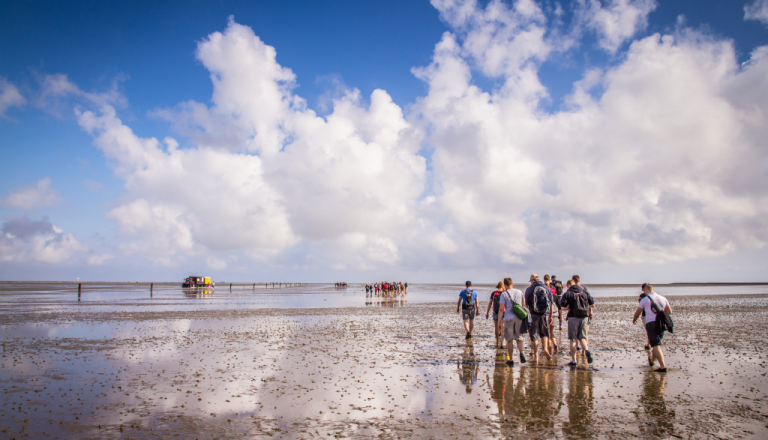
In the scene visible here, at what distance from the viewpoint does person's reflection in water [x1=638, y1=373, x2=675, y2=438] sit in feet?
22.7

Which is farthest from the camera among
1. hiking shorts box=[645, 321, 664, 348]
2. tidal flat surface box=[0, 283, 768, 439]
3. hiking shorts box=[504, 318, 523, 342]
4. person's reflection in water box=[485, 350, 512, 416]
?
hiking shorts box=[504, 318, 523, 342]

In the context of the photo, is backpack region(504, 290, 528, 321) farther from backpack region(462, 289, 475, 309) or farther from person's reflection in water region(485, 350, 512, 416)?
backpack region(462, 289, 475, 309)

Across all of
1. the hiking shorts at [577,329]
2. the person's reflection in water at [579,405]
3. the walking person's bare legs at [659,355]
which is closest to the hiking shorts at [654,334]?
the walking person's bare legs at [659,355]

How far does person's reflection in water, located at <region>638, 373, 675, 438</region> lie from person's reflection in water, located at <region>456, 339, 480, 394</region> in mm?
3542

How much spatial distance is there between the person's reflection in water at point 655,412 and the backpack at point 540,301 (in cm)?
296

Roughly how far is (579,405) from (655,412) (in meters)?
1.37

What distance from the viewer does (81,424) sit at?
286 inches

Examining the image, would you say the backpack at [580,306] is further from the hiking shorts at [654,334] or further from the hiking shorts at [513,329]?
the hiking shorts at [513,329]

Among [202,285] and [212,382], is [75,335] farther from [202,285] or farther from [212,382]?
[202,285]

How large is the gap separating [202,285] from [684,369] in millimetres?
111766

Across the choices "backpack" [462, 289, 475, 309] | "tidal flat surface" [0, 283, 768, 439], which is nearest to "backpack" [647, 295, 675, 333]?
"tidal flat surface" [0, 283, 768, 439]

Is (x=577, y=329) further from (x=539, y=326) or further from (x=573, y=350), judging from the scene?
(x=539, y=326)

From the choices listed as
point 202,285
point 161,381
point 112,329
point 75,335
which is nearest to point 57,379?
point 161,381

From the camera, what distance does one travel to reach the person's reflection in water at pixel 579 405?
692cm
